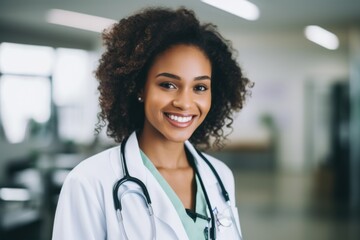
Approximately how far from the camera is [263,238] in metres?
4.31

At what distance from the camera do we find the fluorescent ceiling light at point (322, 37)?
23.6 feet

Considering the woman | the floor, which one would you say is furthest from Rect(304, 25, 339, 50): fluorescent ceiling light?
the woman

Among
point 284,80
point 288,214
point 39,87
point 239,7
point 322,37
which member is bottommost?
point 288,214

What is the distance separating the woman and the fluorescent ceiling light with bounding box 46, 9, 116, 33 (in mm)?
Result: 4329

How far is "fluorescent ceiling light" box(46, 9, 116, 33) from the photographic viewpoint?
5.71 meters

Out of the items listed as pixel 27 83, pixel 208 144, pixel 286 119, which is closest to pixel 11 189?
pixel 27 83

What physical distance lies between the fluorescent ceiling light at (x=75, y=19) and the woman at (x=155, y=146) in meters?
4.33

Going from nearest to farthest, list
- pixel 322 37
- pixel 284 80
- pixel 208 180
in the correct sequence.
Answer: pixel 208 180
pixel 322 37
pixel 284 80

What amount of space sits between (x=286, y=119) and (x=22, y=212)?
21.9 ft

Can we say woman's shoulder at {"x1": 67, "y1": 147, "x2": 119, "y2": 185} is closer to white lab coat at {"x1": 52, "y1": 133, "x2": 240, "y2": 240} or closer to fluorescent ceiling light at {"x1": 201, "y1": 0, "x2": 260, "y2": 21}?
white lab coat at {"x1": 52, "y1": 133, "x2": 240, "y2": 240}

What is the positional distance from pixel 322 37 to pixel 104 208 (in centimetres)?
730

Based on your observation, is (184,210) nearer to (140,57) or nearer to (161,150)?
(161,150)

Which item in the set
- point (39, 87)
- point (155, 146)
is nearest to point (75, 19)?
point (39, 87)

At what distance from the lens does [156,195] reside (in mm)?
1145
